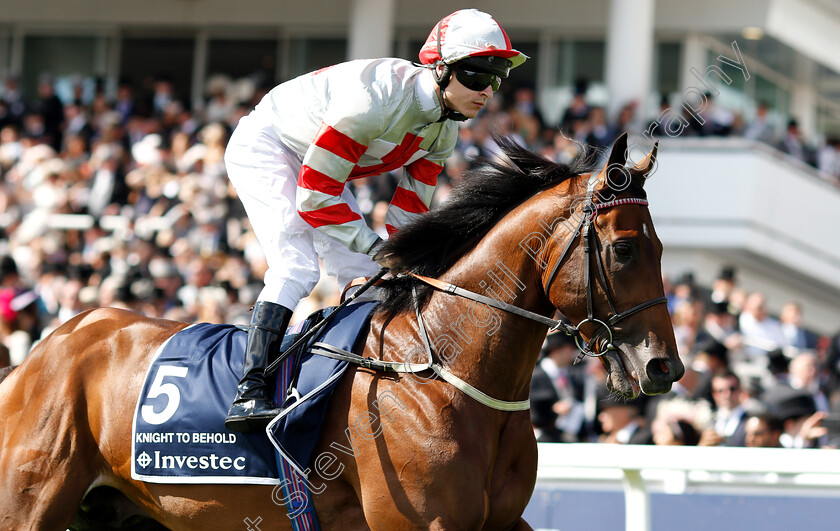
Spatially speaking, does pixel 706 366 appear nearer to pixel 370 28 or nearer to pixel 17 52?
A: pixel 370 28

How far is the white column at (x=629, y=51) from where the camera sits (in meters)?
12.4

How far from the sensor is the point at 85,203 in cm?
1057

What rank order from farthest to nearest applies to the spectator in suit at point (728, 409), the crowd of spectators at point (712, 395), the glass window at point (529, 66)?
the glass window at point (529, 66) < the spectator in suit at point (728, 409) < the crowd of spectators at point (712, 395)

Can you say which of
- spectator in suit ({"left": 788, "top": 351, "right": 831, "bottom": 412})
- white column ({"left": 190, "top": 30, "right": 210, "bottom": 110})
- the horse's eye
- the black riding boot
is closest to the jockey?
the black riding boot

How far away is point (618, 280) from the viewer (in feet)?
9.91

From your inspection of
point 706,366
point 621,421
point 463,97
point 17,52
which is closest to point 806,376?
point 706,366

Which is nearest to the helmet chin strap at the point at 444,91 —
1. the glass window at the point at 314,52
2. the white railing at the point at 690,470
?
the white railing at the point at 690,470

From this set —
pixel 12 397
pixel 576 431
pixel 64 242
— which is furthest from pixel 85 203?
pixel 12 397

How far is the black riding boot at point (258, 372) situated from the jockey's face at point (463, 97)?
0.86 m

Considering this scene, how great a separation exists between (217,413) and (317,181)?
792mm

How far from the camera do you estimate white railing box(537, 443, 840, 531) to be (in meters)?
4.06

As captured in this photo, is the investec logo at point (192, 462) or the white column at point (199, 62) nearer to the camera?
the investec logo at point (192, 462)

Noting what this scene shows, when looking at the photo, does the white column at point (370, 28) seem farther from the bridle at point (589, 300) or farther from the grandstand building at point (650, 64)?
the bridle at point (589, 300)

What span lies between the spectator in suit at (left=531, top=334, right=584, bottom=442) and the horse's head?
2480 mm
